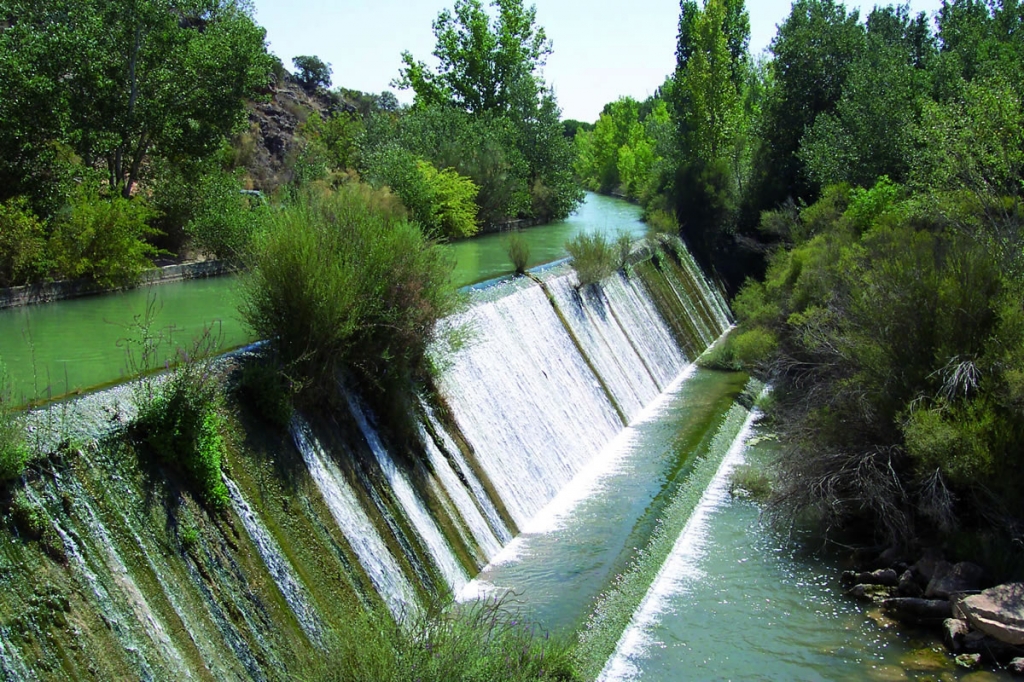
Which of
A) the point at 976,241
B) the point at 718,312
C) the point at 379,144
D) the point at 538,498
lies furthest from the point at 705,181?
the point at 538,498

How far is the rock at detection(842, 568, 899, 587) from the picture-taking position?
11688 mm

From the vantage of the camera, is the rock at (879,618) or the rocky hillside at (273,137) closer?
the rock at (879,618)

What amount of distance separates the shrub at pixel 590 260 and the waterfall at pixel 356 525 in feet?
37.1

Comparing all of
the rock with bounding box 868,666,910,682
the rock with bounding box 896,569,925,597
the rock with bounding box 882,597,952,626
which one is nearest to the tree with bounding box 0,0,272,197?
the rock with bounding box 896,569,925,597

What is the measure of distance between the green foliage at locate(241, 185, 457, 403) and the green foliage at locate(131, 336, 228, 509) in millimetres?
1527

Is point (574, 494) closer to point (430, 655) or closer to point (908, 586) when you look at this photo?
point (908, 586)

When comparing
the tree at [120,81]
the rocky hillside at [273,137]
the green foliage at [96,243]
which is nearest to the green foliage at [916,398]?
the green foliage at [96,243]

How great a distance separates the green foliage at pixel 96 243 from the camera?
20.2 meters

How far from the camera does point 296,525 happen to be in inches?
365

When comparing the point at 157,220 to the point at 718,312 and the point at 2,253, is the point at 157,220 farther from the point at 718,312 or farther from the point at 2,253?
the point at 718,312

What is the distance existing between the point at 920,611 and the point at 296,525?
7.22 metres

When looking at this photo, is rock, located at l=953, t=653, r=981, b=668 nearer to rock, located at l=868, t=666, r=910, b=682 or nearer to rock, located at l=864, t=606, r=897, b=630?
rock, located at l=868, t=666, r=910, b=682

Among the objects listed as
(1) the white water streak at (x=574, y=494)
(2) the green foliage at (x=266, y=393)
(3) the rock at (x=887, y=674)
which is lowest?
(3) the rock at (x=887, y=674)

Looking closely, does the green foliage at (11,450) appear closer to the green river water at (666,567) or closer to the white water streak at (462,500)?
the green river water at (666,567)
